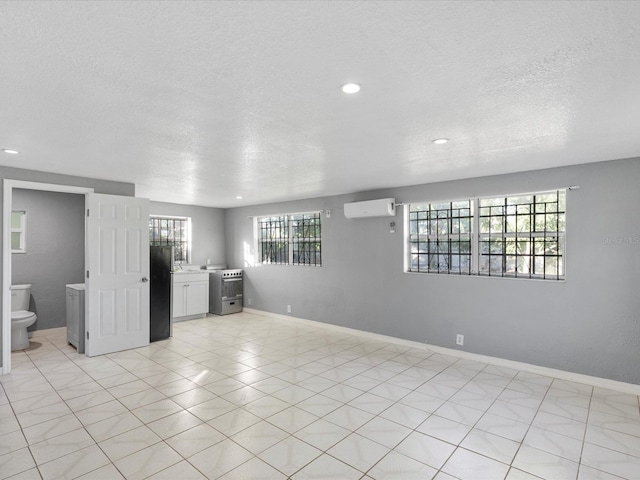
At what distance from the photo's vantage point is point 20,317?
462 centimetres

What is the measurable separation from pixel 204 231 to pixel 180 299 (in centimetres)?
163

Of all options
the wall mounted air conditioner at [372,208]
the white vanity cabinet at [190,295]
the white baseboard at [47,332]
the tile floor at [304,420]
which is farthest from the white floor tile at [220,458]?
the white baseboard at [47,332]

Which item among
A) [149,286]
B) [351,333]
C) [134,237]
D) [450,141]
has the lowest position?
[351,333]

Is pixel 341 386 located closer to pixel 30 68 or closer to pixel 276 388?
pixel 276 388

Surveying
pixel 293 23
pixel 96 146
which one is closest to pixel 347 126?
pixel 293 23

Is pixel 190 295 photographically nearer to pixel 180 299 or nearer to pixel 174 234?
pixel 180 299

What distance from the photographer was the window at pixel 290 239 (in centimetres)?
625

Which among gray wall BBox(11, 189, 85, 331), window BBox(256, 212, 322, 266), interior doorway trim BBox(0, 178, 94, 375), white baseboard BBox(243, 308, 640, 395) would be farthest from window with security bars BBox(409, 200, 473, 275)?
gray wall BBox(11, 189, 85, 331)

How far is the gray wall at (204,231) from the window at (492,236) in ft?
14.7

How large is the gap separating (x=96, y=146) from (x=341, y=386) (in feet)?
10.4

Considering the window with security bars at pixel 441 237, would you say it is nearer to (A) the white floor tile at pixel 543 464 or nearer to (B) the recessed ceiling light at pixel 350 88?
(A) the white floor tile at pixel 543 464

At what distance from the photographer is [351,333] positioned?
5559mm

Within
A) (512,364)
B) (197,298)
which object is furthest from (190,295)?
(512,364)

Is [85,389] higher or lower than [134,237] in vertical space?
lower
